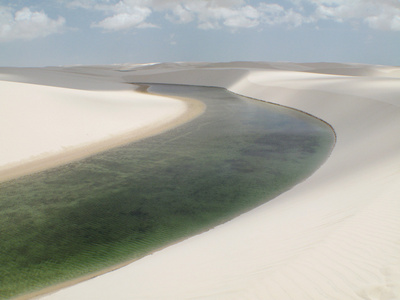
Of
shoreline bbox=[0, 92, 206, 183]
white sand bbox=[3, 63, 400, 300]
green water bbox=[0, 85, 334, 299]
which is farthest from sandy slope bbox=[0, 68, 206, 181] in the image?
white sand bbox=[3, 63, 400, 300]

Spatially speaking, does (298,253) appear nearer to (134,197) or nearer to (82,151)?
(134,197)

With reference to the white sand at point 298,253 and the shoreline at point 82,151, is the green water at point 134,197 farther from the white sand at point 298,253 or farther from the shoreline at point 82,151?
the white sand at point 298,253

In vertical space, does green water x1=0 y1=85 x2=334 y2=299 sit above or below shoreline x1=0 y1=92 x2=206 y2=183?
below

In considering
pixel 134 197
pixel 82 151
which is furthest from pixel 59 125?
pixel 134 197

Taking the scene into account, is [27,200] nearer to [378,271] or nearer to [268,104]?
[378,271]

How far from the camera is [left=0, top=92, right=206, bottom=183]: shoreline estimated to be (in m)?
7.67

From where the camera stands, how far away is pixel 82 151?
30.3ft

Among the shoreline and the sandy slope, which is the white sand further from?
the sandy slope

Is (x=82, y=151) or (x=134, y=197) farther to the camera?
(x=82, y=151)

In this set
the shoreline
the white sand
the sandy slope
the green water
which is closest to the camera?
the white sand

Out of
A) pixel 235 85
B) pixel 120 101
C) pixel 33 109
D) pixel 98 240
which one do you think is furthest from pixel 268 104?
pixel 98 240

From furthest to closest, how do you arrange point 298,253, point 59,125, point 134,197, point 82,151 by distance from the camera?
point 59,125 → point 82,151 → point 134,197 → point 298,253

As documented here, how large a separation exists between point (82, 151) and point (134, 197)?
3.82 metres

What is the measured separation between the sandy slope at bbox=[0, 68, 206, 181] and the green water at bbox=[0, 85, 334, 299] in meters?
0.88
